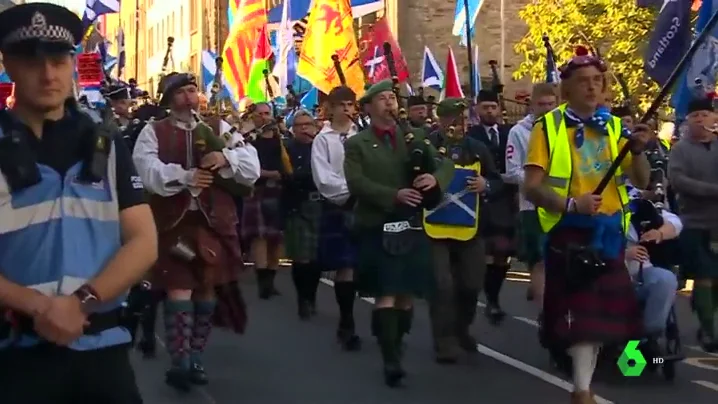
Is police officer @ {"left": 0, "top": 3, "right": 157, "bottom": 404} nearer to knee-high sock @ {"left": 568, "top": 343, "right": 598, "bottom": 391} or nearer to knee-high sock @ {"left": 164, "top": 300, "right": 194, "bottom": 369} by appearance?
knee-high sock @ {"left": 568, "top": 343, "right": 598, "bottom": 391}

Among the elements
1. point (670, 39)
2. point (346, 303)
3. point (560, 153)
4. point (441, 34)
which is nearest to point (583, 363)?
point (560, 153)

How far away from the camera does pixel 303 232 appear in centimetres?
1255

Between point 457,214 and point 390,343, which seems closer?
point 390,343

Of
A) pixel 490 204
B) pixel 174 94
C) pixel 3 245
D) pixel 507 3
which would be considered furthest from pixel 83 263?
pixel 507 3

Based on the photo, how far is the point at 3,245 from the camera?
372cm

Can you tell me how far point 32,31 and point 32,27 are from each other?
11mm

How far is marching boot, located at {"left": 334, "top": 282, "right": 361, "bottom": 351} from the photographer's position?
10.4 m

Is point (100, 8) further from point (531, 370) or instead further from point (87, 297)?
point (87, 297)

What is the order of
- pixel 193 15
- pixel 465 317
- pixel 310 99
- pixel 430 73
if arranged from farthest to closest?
1. pixel 193 15
2. pixel 310 99
3. pixel 430 73
4. pixel 465 317

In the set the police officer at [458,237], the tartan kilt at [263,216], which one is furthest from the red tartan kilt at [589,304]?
the tartan kilt at [263,216]

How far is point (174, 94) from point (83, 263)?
4.85 m

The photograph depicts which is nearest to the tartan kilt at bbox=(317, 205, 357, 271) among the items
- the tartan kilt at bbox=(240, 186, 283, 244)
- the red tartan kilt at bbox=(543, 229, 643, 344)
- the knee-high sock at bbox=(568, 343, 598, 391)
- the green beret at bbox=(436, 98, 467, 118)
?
the green beret at bbox=(436, 98, 467, 118)

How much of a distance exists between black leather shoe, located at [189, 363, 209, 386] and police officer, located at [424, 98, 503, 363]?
68.3 inches

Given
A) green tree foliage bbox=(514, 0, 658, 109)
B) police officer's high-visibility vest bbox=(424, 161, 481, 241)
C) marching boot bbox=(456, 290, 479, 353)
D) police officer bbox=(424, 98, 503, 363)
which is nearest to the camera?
police officer bbox=(424, 98, 503, 363)
